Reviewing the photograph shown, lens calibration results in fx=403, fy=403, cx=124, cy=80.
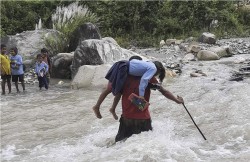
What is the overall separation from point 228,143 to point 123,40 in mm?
13003

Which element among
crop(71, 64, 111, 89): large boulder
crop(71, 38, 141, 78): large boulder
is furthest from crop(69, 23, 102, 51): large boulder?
crop(71, 64, 111, 89): large boulder

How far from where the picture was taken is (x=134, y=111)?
5.25 metres

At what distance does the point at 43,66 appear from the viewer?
10922 mm

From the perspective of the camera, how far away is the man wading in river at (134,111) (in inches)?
203

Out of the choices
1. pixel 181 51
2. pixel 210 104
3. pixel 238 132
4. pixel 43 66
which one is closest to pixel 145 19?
pixel 181 51

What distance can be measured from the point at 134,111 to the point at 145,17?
14317mm

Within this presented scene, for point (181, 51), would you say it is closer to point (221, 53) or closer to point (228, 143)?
point (221, 53)

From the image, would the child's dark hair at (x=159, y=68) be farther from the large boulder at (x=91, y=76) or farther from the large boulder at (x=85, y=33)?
the large boulder at (x=85, y=33)

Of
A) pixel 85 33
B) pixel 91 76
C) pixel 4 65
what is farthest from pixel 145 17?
pixel 4 65

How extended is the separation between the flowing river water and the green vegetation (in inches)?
314

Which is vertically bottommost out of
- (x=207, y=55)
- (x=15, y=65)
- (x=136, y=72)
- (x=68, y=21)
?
(x=207, y=55)

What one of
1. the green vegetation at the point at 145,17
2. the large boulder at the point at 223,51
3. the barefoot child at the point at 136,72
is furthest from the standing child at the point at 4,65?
the green vegetation at the point at 145,17

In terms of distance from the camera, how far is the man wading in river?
5.15 meters

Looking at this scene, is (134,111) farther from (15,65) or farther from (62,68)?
(62,68)
